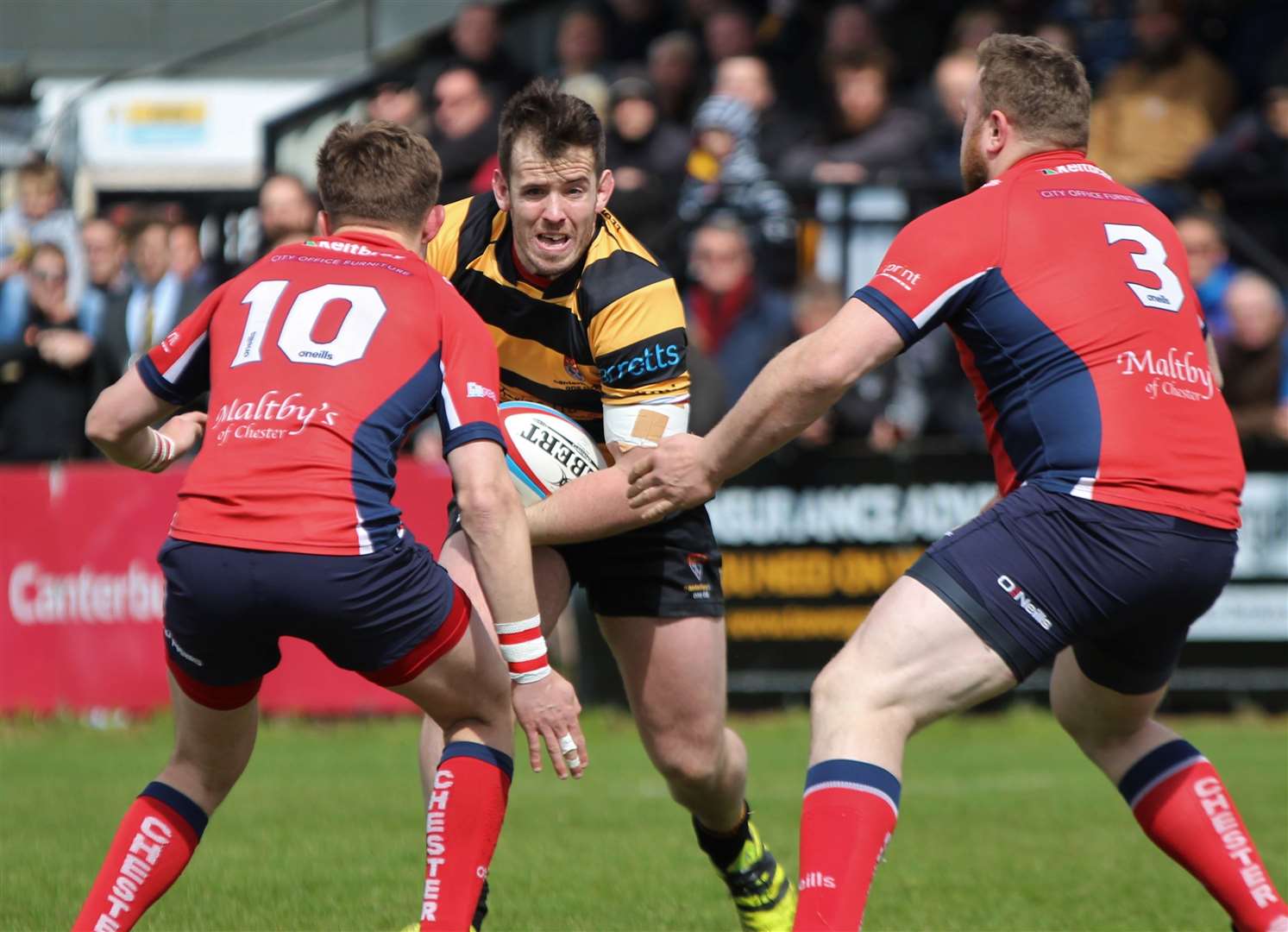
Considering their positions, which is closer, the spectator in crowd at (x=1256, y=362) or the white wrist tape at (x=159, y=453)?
the white wrist tape at (x=159, y=453)

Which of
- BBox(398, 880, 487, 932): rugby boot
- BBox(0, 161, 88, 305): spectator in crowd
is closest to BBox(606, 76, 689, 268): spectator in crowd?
BBox(0, 161, 88, 305): spectator in crowd

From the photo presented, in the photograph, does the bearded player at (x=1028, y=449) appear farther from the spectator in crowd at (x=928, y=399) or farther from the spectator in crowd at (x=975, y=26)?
the spectator in crowd at (x=975, y=26)

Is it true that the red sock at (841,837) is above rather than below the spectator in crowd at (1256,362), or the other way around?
above

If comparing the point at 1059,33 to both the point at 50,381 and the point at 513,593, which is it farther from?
the point at 513,593

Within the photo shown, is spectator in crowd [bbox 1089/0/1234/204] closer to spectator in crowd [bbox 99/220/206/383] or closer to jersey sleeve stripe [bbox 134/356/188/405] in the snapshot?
spectator in crowd [bbox 99/220/206/383]

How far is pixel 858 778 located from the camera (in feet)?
14.4

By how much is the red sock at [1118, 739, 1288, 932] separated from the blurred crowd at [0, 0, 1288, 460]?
225 inches

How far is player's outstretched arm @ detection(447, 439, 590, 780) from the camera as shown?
4.72 meters

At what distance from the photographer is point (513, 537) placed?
4750 millimetres

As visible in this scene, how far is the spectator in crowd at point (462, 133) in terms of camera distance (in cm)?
1338

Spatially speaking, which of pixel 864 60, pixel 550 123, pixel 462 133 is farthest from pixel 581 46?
pixel 550 123

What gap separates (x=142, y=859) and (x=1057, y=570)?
97.3 inches

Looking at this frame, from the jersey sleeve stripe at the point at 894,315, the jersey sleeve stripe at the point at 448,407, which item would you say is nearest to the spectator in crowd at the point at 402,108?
the jersey sleeve stripe at the point at 448,407

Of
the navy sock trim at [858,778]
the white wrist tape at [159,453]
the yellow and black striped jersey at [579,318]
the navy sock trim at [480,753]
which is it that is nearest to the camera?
the navy sock trim at [858,778]
